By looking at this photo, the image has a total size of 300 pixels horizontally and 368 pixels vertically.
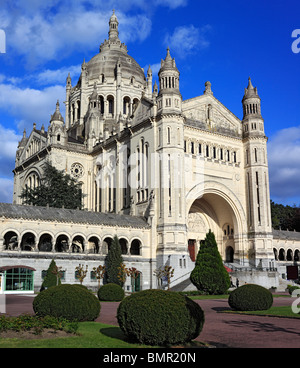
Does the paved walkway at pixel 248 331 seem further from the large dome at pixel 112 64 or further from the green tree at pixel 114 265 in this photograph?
the large dome at pixel 112 64

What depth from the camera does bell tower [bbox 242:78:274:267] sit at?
60344 mm

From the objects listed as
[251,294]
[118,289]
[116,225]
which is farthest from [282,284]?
[251,294]

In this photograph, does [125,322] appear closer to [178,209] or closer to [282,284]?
[178,209]

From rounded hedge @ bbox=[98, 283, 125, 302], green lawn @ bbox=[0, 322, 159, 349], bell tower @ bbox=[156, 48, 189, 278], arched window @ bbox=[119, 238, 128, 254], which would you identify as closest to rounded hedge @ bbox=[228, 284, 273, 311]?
green lawn @ bbox=[0, 322, 159, 349]

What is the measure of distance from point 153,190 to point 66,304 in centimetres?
3610

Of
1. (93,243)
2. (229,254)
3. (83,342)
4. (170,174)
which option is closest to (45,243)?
(93,243)

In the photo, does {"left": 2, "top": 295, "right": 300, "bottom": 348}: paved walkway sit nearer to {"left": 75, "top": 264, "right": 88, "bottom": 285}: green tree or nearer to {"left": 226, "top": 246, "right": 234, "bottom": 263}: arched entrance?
{"left": 75, "top": 264, "right": 88, "bottom": 285}: green tree

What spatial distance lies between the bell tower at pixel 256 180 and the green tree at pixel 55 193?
24354 mm

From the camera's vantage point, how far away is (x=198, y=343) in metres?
14.4

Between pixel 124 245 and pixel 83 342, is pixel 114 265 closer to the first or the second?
pixel 124 245

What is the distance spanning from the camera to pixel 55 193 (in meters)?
59.8

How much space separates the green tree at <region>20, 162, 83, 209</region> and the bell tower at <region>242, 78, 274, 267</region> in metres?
24.4

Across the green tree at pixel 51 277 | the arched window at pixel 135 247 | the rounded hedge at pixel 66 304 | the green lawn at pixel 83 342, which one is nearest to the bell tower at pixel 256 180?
the arched window at pixel 135 247
